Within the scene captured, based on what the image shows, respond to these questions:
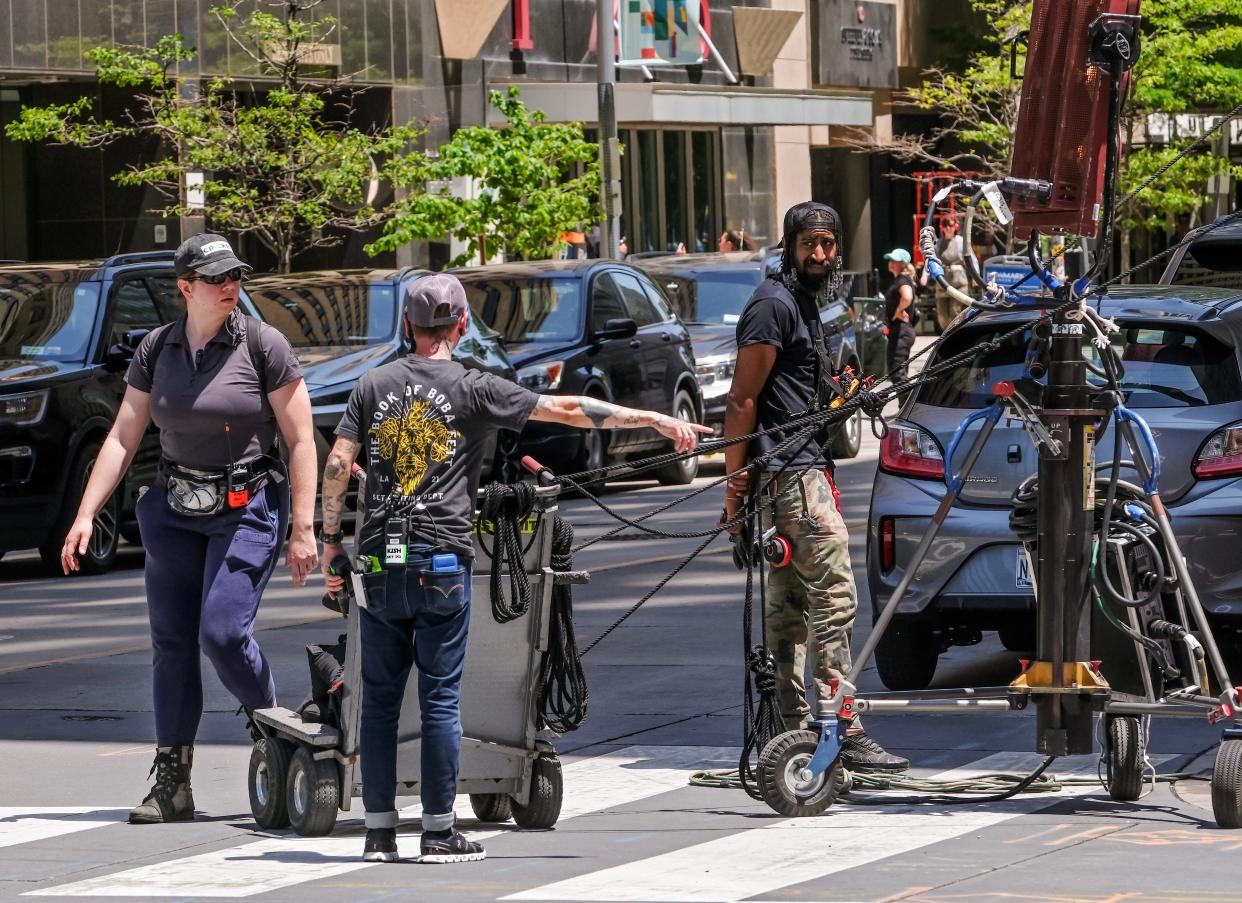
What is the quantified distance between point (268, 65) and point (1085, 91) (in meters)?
22.2

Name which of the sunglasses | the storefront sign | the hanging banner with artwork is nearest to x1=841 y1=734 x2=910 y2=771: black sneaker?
the sunglasses

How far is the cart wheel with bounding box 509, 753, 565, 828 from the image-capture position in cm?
758

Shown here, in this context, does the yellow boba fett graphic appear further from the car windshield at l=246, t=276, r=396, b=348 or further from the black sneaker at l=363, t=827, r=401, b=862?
the car windshield at l=246, t=276, r=396, b=348

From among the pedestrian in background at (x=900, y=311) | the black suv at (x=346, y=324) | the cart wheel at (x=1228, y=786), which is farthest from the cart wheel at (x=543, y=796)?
the pedestrian in background at (x=900, y=311)

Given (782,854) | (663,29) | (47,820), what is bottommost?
(47,820)

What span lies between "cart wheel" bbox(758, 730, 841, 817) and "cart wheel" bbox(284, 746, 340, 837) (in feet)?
4.43

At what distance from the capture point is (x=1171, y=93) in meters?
39.4

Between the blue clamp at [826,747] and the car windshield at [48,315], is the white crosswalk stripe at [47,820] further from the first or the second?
the car windshield at [48,315]

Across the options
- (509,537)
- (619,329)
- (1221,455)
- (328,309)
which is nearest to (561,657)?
(509,537)

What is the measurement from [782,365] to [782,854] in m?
1.86

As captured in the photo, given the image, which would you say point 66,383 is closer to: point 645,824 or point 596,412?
point 645,824

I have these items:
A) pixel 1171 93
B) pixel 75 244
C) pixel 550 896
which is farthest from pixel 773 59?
pixel 550 896

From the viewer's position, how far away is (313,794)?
754 centimetres

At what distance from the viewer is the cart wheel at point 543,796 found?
758 cm
